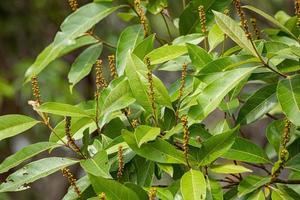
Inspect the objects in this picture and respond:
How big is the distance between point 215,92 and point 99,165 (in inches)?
8.7

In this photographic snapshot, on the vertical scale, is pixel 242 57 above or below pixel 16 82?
above

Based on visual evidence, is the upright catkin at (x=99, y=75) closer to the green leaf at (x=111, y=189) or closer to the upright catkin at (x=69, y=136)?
the upright catkin at (x=69, y=136)

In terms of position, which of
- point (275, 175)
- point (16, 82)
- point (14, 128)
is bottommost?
point (16, 82)

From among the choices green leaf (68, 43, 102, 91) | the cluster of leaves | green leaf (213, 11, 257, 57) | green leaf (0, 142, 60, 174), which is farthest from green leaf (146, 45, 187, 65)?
green leaf (68, 43, 102, 91)

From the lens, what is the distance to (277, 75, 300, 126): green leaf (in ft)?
3.41

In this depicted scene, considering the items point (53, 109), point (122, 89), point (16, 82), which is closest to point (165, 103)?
point (122, 89)

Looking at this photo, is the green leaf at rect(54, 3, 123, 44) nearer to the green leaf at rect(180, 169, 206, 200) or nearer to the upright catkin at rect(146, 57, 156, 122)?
the upright catkin at rect(146, 57, 156, 122)

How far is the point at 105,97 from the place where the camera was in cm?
114

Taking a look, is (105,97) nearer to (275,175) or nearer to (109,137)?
(109,137)

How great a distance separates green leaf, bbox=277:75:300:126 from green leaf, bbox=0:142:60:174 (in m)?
0.40

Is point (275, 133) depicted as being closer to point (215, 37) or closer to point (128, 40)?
point (215, 37)

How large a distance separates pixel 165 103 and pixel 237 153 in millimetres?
153

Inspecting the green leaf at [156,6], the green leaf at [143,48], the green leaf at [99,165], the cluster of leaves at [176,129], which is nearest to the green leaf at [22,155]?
the cluster of leaves at [176,129]

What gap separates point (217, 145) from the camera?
1037 mm
